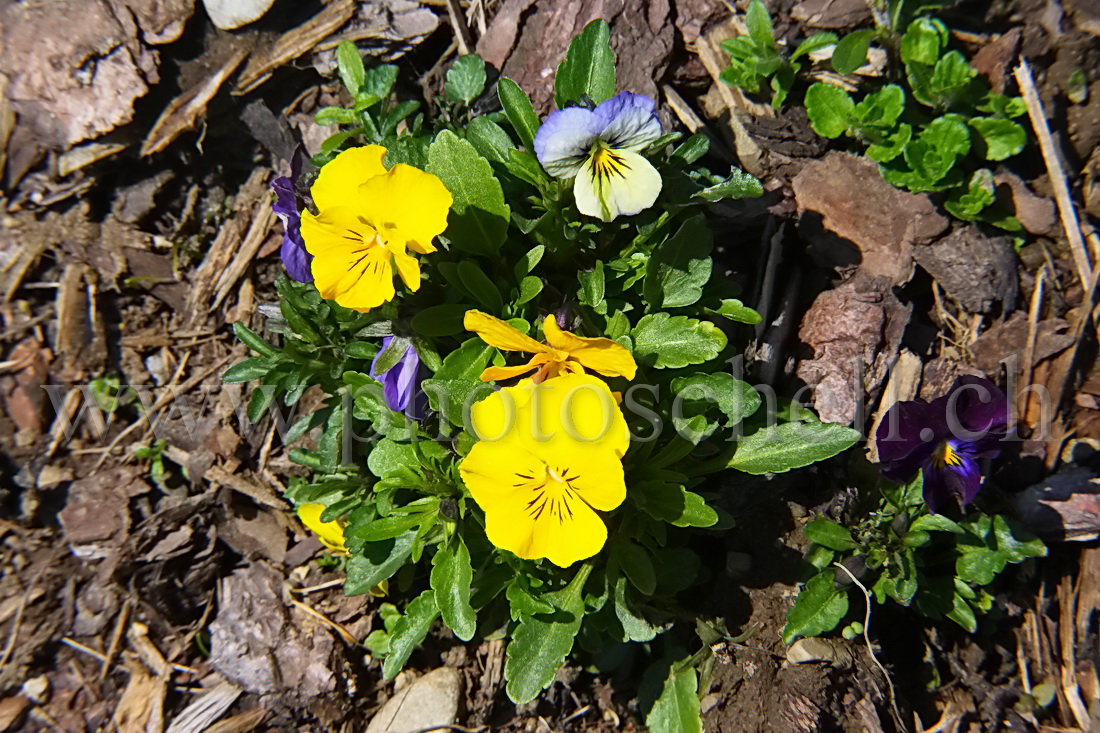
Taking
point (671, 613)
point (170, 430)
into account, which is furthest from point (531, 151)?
point (170, 430)

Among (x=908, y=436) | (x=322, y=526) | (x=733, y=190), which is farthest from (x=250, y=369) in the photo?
(x=908, y=436)

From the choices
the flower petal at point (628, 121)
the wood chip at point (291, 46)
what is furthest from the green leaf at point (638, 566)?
the wood chip at point (291, 46)

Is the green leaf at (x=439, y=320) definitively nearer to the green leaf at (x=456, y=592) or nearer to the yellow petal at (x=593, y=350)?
the yellow petal at (x=593, y=350)

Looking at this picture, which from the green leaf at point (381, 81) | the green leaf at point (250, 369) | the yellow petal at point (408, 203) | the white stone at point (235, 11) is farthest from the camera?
the white stone at point (235, 11)

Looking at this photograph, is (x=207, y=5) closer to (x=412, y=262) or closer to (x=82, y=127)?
(x=82, y=127)

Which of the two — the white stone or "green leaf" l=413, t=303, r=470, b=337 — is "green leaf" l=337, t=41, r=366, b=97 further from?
"green leaf" l=413, t=303, r=470, b=337

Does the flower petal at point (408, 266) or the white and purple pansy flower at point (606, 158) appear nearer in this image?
the flower petal at point (408, 266)

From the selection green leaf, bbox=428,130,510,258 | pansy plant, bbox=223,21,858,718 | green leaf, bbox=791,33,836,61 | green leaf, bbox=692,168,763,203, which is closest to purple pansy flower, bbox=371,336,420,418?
pansy plant, bbox=223,21,858,718
